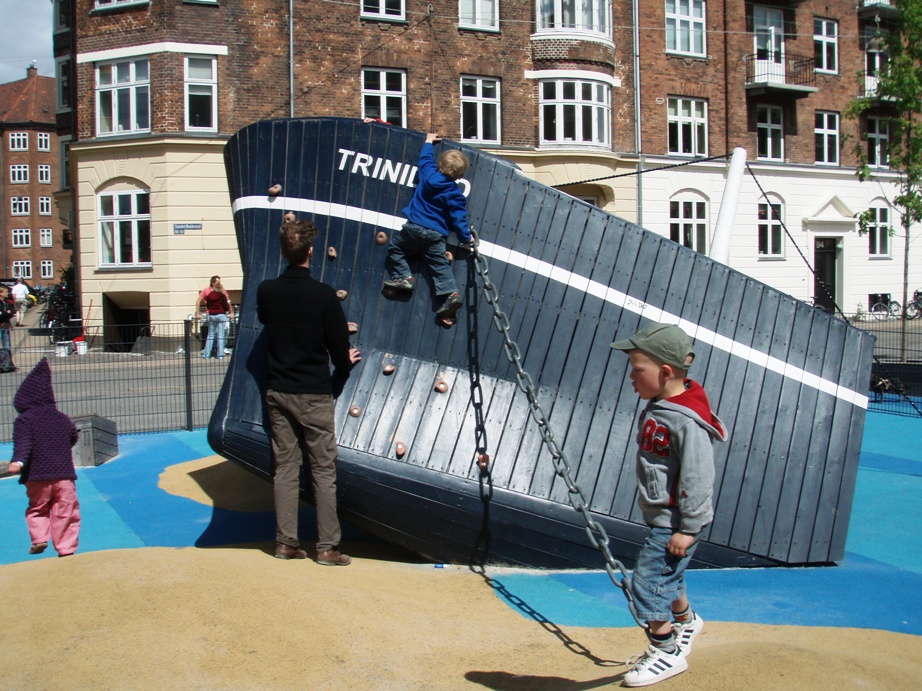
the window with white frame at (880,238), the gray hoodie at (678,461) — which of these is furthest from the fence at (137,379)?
the window with white frame at (880,238)

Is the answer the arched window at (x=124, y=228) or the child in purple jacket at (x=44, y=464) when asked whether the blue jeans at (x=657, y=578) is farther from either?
the arched window at (x=124, y=228)

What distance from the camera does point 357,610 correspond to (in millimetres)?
4691

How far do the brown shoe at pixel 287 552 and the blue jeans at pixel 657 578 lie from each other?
2.53 m

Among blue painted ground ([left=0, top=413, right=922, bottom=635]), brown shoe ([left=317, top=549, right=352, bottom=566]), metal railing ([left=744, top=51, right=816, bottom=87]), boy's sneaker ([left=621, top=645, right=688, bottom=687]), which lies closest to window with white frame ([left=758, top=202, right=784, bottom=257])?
metal railing ([left=744, top=51, right=816, bottom=87])

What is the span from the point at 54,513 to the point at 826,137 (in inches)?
1289

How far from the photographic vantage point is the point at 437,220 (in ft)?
19.4

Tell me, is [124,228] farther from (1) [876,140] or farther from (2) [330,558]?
(1) [876,140]

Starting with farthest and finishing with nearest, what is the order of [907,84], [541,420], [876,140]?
[876,140], [907,84], [541,420]

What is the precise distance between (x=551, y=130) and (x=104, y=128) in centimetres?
1285

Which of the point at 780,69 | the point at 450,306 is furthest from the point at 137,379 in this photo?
the point at 780,69

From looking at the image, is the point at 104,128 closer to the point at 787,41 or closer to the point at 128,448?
the point at 128,448

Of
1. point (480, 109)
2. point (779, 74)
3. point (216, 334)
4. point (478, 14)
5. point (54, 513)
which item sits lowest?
point (54, 513)

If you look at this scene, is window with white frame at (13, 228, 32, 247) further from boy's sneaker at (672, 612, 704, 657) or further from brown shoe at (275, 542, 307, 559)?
boy's sneaker at (672, 612, 704, 657)

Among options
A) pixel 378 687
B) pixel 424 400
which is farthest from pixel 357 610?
pixel 424 400
